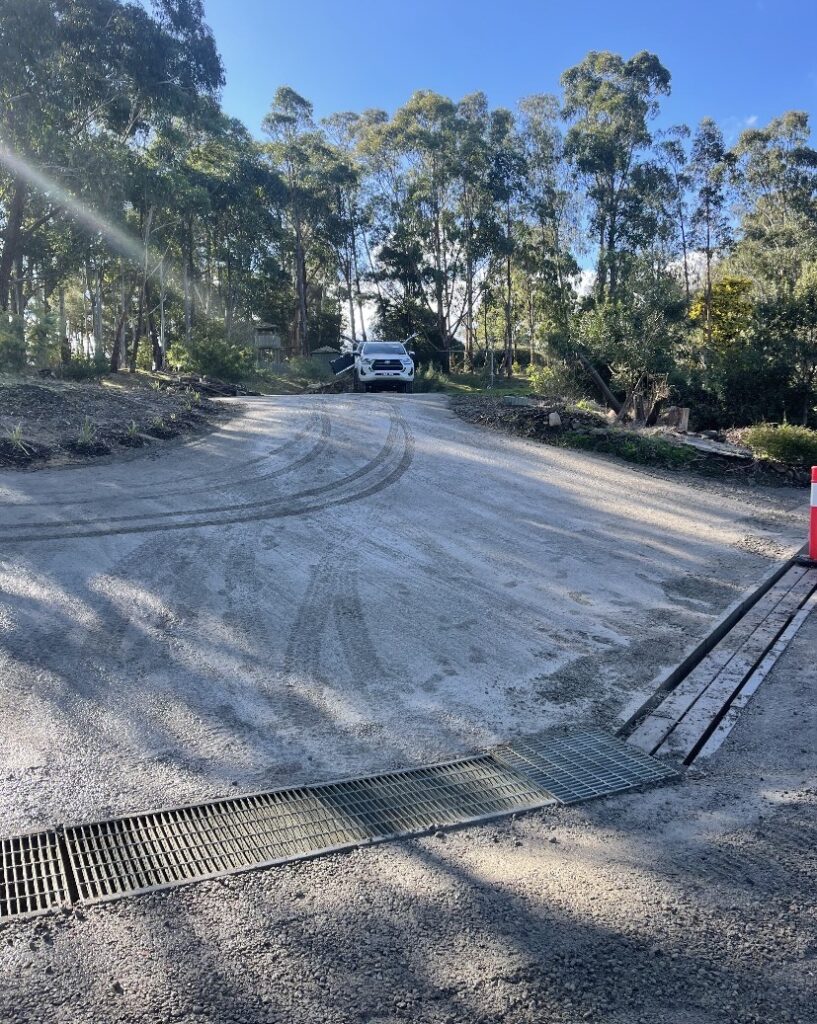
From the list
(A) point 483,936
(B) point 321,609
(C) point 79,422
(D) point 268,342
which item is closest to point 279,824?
(A) point 483,936

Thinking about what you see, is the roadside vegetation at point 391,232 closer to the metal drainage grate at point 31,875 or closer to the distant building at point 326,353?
the distant building at point 326,353

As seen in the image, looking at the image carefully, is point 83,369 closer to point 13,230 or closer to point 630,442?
point 13,230

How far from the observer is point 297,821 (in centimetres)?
349

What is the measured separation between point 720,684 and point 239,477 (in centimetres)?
737

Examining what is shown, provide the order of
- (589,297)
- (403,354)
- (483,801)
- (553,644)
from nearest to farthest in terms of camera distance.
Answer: (483,801)
(553,644)
(589,297)
(403,354)

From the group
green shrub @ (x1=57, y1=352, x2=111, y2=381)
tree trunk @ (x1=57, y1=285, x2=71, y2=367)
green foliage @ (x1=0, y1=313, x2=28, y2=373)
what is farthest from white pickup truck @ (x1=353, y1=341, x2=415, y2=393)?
green foliage @ (x1=0, y1=313, x2=28, y2=373)

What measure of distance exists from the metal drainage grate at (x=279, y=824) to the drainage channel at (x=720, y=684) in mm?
989

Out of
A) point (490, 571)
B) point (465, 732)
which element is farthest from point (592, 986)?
point (490, 571)

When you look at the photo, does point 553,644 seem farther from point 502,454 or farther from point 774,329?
point 774,329

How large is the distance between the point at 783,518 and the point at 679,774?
712cm

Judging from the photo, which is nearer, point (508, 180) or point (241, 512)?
point (241, 512)

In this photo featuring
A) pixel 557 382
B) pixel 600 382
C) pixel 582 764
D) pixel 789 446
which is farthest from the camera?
pixel 557 382

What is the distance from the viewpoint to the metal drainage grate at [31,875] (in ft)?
9.43

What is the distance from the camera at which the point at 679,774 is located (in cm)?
397
